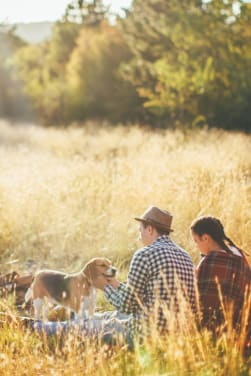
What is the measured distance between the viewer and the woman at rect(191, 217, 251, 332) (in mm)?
4770

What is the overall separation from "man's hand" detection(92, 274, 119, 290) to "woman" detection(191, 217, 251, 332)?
2.23 ft

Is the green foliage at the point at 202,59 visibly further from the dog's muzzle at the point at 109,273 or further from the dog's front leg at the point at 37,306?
the dog's muzzle at the point at 109,273

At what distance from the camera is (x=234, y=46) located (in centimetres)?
1847

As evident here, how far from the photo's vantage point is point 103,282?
511cm

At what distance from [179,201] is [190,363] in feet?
14.4

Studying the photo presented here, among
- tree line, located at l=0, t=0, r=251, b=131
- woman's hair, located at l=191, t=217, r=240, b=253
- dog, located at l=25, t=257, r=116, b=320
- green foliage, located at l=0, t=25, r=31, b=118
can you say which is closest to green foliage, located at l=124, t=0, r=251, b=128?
tree line, located at l=0, t=0, r=251, b=131

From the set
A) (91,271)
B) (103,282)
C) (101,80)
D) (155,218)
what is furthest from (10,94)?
(155,218)

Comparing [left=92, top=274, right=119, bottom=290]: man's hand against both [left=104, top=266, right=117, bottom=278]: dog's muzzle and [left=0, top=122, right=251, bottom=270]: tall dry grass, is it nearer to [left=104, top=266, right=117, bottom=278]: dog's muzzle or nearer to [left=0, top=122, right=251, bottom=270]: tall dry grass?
[left=104, top=266, right=117, bottom=278]: dog's muzzle

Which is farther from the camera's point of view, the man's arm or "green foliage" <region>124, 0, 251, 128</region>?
"green foliage" <region>124, 0, 251, 128</region>

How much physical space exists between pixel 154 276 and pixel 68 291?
56.1 inches

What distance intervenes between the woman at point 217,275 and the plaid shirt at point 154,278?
0.18m

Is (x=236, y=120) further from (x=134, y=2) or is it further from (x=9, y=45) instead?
(x=9, y=45)

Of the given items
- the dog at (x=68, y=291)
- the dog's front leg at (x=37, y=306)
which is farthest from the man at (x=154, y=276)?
the dog's front leg at (x=37, y=306)

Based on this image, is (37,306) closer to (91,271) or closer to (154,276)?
(91,271)
